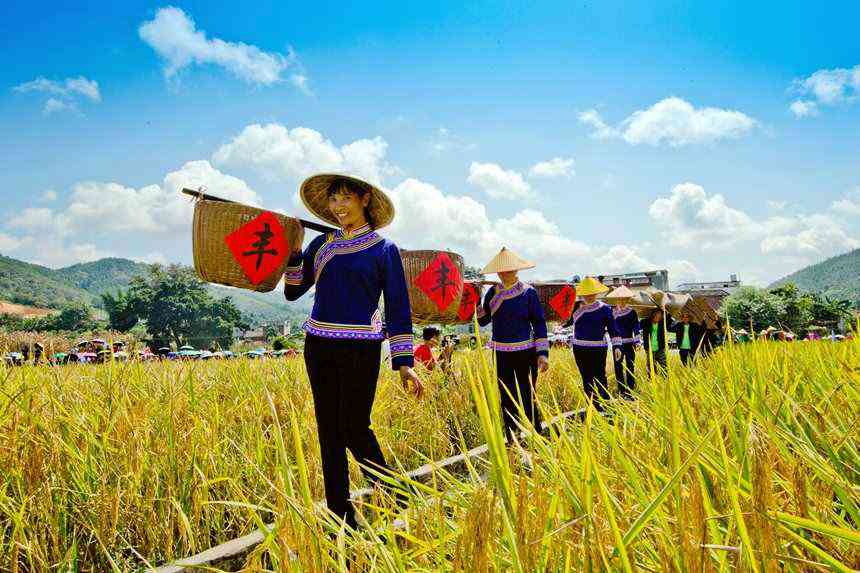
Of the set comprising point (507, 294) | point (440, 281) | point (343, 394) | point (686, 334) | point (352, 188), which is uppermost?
point (352, 188)

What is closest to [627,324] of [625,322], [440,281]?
[625,322]

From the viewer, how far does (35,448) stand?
270 cm

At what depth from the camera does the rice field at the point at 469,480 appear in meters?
0.94

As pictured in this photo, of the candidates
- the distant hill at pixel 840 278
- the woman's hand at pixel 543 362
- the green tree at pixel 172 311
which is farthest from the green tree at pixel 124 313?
the distant hill at pixel 840 278

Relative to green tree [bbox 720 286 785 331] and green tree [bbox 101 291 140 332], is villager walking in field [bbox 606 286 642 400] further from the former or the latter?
green tree [bbox 101 291 140 332]

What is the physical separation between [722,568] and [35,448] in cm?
303

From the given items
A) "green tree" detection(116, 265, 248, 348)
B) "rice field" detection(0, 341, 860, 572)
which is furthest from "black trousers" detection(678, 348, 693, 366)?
"green tree" detection(116, 265, 248, 348)

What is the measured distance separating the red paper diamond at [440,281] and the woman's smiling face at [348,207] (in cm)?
102

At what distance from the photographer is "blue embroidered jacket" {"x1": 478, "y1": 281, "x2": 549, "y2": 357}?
516 cm

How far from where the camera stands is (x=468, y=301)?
5.34m

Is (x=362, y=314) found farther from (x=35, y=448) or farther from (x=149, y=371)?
(x=149, y=371)

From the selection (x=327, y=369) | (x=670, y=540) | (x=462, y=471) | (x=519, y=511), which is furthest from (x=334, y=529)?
(x=462, y=471)

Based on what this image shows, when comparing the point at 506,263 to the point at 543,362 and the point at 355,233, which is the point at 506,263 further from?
the point at 355,233

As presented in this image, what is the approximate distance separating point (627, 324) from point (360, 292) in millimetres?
6004
